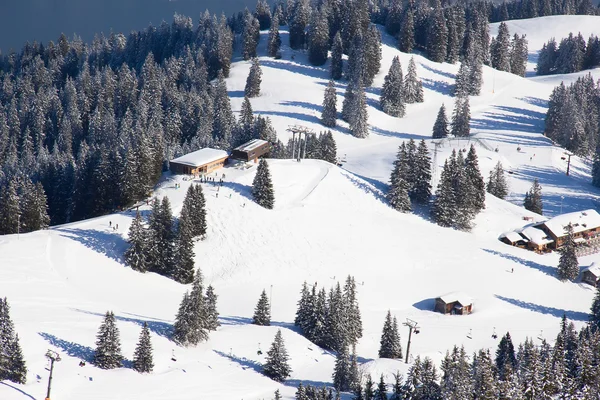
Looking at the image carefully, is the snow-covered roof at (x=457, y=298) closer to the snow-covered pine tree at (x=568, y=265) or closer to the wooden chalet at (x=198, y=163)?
the snow-covered pine tree at (x=568, y=265)

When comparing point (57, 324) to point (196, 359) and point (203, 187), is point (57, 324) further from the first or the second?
point (203, 187)

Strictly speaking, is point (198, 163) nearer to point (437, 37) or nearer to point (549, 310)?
point (549, 310)

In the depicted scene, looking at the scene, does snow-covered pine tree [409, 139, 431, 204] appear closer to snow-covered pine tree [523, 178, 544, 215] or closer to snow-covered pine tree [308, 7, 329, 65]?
snow-covered pine tree [523, 178, 544, 215]

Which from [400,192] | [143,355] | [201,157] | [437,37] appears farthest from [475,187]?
[437,37]

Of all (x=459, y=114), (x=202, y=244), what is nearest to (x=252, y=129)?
(x=202, y=244)

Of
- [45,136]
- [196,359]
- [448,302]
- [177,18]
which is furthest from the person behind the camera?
[177,18]

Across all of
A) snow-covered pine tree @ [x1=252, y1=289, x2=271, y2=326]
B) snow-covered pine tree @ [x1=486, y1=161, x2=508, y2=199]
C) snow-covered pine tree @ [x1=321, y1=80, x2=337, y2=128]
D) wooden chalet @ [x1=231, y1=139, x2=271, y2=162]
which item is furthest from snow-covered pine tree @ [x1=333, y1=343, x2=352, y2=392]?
snow-covered pine tree @ [x1=321, y1=80, x2=337, y2=128]
